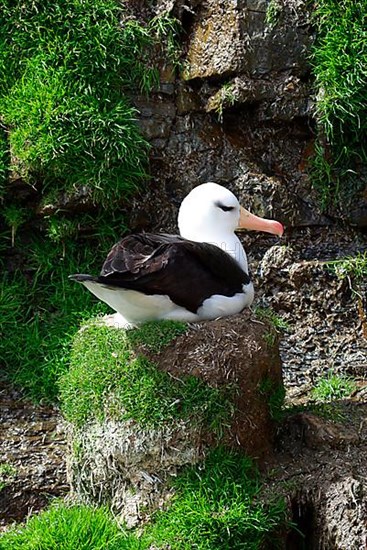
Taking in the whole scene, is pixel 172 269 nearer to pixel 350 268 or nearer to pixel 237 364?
pixel 237 364

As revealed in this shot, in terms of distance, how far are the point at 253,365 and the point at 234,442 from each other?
1.05 feet

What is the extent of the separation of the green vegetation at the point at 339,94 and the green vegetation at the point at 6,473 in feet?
7.30

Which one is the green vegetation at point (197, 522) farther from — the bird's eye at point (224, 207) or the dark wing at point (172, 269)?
the bird's eye at point (224, 207)

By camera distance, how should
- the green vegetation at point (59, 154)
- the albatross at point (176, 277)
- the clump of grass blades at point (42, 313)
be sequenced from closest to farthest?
1. the albatross at point (176, 277)
2. the clump of grass blades at point (42, 313)
3. the green vegetation at point (59, 154)

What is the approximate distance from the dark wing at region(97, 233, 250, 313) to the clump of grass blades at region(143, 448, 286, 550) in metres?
0.66

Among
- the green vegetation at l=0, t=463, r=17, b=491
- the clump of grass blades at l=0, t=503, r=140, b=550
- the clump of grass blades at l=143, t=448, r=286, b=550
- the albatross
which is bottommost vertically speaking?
the green vegetation at l=0, t=463, r=17, b=491

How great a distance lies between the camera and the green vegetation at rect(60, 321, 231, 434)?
3.59m

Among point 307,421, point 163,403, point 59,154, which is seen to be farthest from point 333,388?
point 59,154

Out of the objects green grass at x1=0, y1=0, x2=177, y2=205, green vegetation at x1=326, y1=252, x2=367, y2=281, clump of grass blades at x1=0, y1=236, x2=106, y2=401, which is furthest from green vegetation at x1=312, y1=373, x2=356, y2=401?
green grass at x1=0, y1=0, x2=177, y2=205

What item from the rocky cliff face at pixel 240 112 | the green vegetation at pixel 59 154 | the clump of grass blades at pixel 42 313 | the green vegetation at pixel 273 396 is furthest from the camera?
the rocky cliff face at pixel 240 112

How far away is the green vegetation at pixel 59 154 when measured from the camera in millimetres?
4840

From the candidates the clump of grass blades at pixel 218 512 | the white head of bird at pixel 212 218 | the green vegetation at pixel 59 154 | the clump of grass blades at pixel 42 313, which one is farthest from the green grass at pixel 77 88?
the clump of grass blades at pixel 218 512

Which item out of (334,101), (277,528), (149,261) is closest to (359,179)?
(334,101)

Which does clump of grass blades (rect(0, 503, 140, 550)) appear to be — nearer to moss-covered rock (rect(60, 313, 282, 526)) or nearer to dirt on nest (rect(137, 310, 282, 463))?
moss-covered rock (rect(60, 313, 282, 526))
